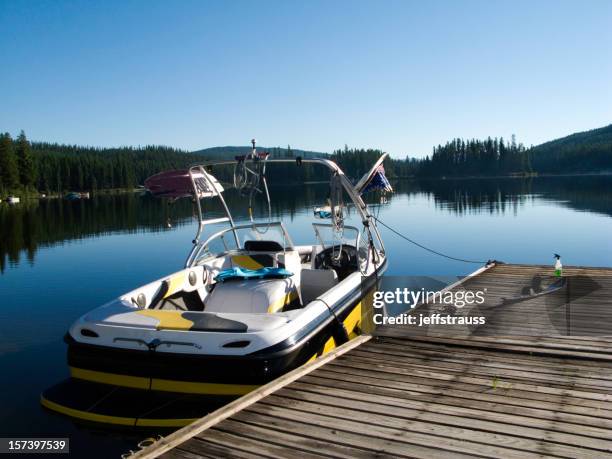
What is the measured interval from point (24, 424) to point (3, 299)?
9858 mm

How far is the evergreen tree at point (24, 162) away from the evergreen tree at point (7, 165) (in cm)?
417

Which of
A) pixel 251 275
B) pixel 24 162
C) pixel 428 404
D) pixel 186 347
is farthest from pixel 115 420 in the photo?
pixel 24 162

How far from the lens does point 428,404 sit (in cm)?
509

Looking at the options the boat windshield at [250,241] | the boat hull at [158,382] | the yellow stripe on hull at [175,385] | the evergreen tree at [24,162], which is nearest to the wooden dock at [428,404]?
the boat hull at [158,382]

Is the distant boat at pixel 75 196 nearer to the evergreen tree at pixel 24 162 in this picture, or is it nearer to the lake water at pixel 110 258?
the evergreen tree at pixel 24 162

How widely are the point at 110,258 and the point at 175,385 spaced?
62.3ft

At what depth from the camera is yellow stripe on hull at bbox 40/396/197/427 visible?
593 centimetres

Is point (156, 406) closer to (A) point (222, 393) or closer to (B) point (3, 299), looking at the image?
(A) point (222, 393)

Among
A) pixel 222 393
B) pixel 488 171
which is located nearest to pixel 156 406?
pixel 222 393

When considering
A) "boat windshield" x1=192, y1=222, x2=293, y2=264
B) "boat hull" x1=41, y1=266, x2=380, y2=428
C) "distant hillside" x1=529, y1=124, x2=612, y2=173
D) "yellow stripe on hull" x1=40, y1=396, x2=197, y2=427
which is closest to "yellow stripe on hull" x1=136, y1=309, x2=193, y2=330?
"boat hull" x1=41, y1=266, x2=380, y2=428

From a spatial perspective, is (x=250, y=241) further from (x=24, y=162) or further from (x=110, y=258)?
(x=24, y=162)

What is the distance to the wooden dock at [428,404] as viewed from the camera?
4.24 m

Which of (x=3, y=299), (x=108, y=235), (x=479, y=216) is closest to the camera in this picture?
(x=3, y=299)

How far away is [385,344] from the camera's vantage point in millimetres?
7145
